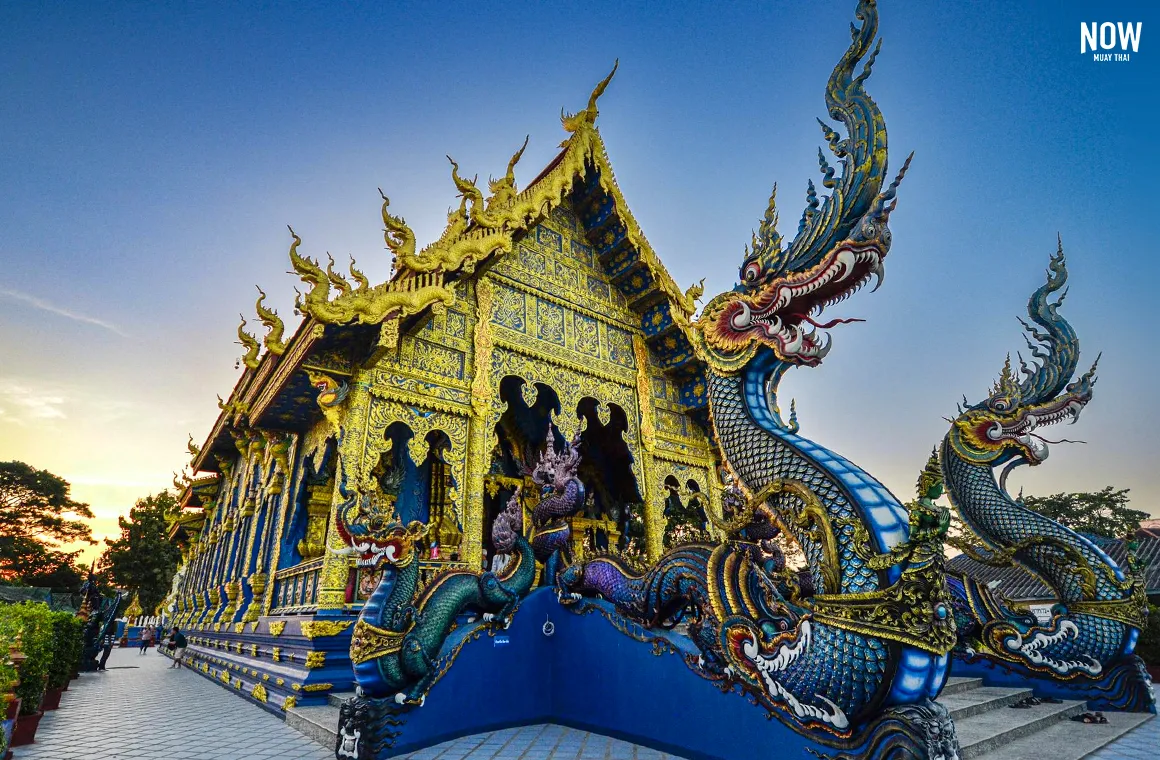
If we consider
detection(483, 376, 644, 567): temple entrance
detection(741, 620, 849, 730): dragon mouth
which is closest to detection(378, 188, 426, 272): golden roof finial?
detection(483, 376, 644, 567): temple entrance

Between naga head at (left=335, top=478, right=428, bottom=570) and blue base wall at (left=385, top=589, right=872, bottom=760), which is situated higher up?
naga head at (left=335, top=478, right=428, bottom=570)

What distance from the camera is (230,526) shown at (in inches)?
491

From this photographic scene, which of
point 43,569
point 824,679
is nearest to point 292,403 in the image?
point 824,679

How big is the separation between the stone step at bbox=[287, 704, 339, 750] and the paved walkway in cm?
6

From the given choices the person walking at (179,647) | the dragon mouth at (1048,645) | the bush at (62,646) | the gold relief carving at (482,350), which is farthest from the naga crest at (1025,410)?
the person walking at (179,647)

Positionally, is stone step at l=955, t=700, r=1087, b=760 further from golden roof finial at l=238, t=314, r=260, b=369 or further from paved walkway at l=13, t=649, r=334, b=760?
golden roof finial at l=238, t=314, r=260, b=369

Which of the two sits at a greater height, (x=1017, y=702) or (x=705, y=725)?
(x=705, y=725)

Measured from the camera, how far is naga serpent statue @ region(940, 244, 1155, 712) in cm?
526

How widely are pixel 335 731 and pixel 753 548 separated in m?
3.33

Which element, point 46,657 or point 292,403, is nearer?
point 46,657

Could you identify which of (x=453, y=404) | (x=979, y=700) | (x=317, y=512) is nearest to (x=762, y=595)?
(x=979, y=700)

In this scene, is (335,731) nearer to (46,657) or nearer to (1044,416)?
(46,657)

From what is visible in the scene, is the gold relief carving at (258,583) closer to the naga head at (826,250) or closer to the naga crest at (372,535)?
the naga crest at (372,535)

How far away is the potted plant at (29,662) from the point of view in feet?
14.6
